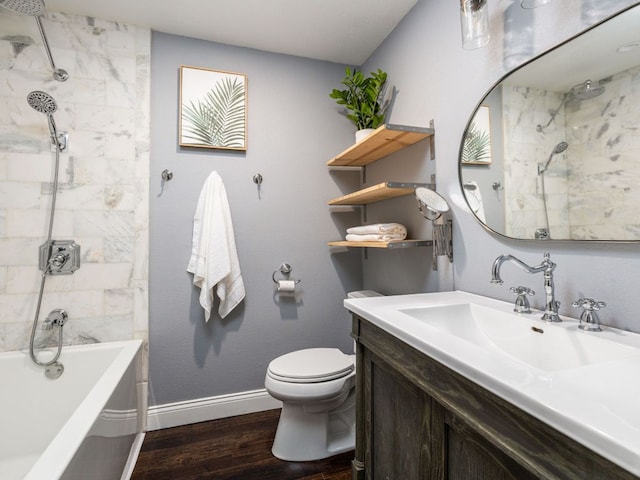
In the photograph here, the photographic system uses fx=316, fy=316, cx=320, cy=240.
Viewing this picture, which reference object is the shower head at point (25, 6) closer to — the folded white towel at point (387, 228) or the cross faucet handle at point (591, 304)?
the folded white towel at point (387, 228)

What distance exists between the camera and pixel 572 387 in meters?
0.55

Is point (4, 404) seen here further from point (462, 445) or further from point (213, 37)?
point (213, 37)

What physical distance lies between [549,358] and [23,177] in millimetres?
2505

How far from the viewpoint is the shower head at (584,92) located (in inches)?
36.1

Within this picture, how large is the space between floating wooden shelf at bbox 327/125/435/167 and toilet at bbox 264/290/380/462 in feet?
3.98

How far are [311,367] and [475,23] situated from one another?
5.40 feet

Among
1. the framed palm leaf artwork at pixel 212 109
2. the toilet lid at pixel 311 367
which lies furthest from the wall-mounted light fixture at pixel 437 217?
the framed palm leaf artwork at pixel 212 109

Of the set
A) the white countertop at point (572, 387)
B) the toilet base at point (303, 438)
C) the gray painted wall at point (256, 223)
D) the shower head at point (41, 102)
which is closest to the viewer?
the white countertop at point (572, 387)

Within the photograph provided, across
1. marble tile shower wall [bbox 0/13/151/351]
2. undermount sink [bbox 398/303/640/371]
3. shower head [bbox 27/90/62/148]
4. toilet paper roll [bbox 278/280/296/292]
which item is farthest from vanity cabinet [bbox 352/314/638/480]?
shower head [bbox 27/90/62/148]

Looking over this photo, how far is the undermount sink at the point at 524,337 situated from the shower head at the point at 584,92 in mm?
680

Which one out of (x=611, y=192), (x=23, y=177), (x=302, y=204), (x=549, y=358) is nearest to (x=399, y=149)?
(x=302, y=204)

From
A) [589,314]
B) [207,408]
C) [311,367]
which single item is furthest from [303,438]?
[589,314]

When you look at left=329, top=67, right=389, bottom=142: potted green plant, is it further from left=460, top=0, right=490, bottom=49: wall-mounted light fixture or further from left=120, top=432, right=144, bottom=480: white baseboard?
left=120, top=432, right=144, bottom=480: white baseboard

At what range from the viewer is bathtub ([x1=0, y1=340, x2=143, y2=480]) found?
1212mm
